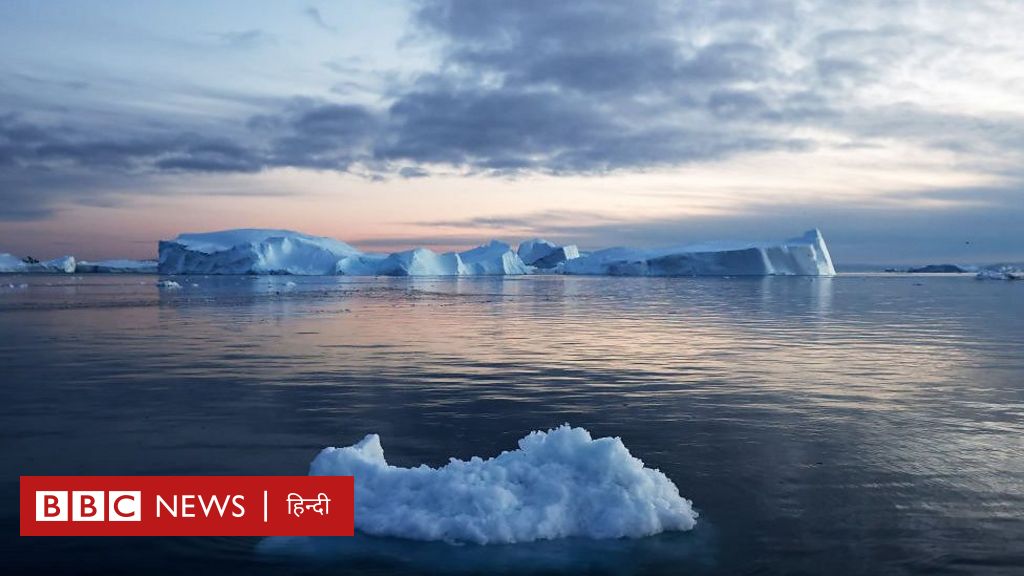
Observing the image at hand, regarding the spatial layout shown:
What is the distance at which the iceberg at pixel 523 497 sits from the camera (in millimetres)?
5625

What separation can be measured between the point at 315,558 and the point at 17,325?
24166mm

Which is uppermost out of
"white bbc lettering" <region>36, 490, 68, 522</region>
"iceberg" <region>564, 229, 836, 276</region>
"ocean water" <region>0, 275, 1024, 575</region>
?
"iceberg" <region>564, 229, 836, 276</region>

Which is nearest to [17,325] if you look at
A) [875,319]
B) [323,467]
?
[323,467]

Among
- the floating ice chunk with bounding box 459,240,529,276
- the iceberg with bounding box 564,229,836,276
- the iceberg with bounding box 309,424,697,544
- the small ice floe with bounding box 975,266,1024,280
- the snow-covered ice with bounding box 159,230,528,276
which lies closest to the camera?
the iceberg with bounding box 309,424,697,544

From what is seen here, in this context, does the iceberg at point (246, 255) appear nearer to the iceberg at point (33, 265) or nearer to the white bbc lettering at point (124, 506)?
the iceberg at point (33, 265)

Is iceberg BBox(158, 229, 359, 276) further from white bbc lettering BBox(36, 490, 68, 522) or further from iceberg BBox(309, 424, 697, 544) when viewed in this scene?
iceberg BBox(309, 424, 697, 544)

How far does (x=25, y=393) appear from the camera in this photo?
1157 centimetres

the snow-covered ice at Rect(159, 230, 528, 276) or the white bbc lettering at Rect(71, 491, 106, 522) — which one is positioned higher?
the snow-covered ice at Rect(159, 230, 528, 276)

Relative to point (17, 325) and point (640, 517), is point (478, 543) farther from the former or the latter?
point (17, 325)

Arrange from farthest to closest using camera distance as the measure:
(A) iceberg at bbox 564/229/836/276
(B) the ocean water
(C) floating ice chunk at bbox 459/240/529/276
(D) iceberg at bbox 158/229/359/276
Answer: (C) floating ice chunk at bbox 459/240/529/276, (D) iceberg at bbox 158/229/359/276, (A) iceberg at bbox 564/229/836/276, (B) the ocean water

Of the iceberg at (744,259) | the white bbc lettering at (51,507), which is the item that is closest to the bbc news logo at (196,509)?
the white bbc lettering at (51,507)

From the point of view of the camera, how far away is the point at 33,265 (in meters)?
150

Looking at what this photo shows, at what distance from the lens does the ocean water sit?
5.33 m

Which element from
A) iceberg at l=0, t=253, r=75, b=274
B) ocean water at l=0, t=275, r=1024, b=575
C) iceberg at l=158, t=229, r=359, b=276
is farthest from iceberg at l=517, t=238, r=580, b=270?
ocean water at l=0, t=275, r=1024, b=575
